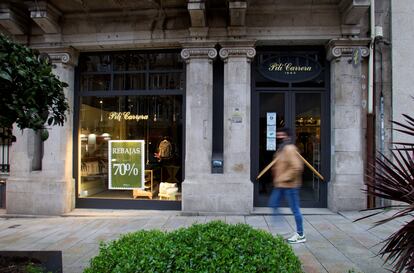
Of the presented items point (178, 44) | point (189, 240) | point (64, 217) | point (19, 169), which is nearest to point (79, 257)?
point (189, 240)

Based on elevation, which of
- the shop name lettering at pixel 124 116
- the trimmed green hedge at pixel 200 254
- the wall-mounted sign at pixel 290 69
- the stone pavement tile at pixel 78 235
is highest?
the wall-mounted sign at pixel 290 69

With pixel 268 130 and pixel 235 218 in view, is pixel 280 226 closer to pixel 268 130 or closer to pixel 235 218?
pixel 235 218

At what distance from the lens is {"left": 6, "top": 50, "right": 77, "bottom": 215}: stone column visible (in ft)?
30.3

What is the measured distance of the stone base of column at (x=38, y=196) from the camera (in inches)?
362

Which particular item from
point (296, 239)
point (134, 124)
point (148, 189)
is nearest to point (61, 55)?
A: point (134, 124)

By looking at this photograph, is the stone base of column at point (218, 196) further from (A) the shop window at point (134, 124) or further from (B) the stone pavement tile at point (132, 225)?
(B) the stone pavement tile at point (132, 225)

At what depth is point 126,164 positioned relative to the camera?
974cm

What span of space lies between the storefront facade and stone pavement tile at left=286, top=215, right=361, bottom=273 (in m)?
2.15

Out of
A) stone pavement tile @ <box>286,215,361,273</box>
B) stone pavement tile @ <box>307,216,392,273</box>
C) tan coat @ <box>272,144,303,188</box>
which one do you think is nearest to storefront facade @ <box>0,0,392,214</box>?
stone pavement tile @ <box>307,216,392,273</box>

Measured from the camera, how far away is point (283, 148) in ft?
21.0

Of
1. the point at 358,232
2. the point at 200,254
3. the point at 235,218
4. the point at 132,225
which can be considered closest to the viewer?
the point at 200,254

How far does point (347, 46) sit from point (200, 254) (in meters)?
7.38

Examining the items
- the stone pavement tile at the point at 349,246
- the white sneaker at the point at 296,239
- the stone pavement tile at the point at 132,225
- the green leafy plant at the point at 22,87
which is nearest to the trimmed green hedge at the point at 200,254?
the green leafy plant at the point at 22,87

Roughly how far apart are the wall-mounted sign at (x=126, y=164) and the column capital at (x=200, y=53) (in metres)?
2.63
